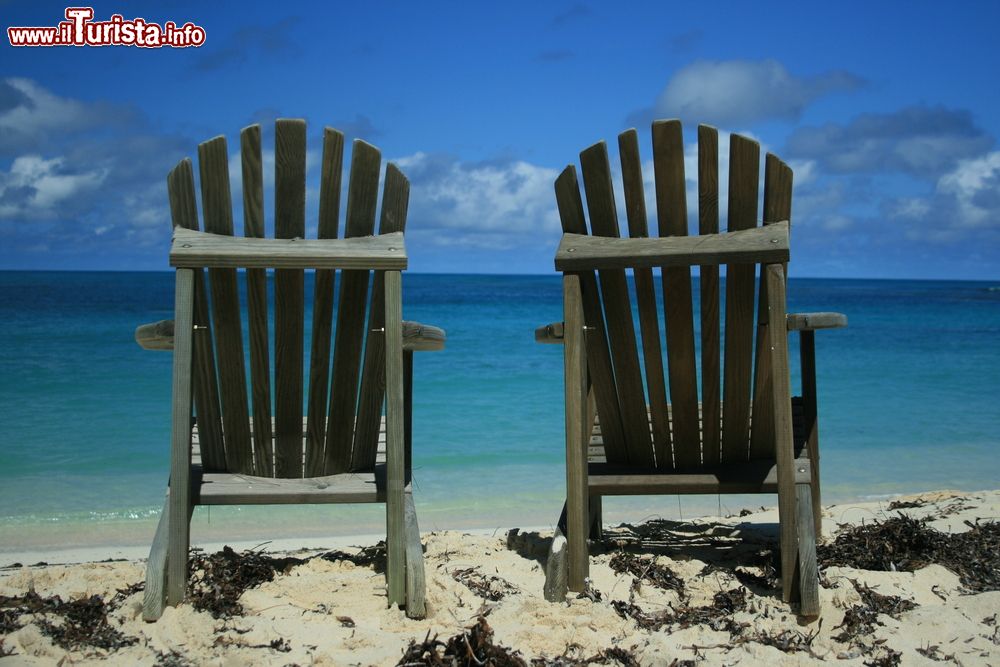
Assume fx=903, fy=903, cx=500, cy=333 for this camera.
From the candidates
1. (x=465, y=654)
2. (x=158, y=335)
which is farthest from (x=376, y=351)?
(x=465, y=654)

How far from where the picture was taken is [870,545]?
3.70 metres

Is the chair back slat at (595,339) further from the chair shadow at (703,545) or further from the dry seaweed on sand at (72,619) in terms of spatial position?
the dry seaweed on sand at (72,619)

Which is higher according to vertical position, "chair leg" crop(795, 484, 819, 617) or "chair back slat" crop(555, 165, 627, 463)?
"chair back slat" crop(555, 165, 627, 463)

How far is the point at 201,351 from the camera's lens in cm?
326

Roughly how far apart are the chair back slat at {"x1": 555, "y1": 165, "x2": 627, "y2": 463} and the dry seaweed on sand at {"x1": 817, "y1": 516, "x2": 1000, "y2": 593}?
3.19 ft

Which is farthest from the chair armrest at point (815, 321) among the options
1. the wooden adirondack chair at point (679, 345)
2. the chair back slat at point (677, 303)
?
the chair back slat at point (677, 303)

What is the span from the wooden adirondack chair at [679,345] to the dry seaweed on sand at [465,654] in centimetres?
71

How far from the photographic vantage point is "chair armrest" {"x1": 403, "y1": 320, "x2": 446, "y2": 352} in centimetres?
345

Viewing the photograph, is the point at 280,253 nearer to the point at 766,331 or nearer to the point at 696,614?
the point at 766,331

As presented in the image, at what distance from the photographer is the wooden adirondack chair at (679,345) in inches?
122

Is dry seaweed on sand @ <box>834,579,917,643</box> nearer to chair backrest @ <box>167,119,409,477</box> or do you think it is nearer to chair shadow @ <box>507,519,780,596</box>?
chair shadow @ <box>507,519,780,596</box>

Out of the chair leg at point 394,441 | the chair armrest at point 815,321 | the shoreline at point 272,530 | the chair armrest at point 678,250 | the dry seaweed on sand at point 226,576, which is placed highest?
the chair armrest at point 678,250

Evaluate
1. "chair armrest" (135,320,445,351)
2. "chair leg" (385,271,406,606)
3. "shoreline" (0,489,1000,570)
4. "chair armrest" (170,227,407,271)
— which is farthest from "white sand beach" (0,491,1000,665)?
"chair armrest" (170,227,407,271)

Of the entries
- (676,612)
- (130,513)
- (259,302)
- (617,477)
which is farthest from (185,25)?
(676,612)
